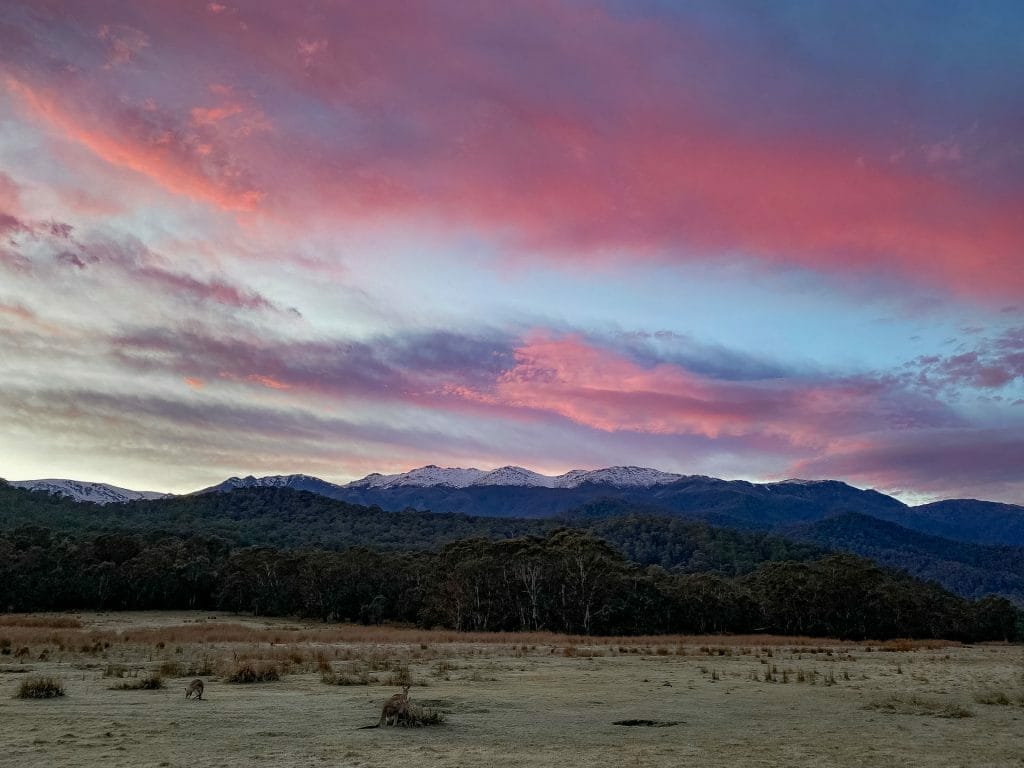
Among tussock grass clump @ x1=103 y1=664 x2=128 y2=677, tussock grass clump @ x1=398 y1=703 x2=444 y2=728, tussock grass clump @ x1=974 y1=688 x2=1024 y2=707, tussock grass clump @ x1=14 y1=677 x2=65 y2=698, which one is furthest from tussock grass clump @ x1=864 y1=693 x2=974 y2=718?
tussock grass clump @ x1=103 y1=664 x2=128 y2=677

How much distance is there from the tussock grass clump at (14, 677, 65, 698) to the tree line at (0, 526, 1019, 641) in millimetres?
63732

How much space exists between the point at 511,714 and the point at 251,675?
10844 mm

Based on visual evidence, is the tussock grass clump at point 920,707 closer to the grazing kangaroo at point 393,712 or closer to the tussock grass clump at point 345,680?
the grazing kangaroo at point 393,712

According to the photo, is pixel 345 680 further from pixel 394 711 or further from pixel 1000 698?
pixel 1000 698

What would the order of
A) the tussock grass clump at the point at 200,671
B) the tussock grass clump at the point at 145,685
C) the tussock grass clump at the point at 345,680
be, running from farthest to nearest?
the tussock grass clump at the point at 200,671, the tussock grass clump at the point at 345,680, the tussock grass clump at the point at 145,685

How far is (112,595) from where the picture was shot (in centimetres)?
10275

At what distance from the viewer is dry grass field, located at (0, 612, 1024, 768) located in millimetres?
12156

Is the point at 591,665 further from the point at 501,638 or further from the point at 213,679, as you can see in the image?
the point at 501,638

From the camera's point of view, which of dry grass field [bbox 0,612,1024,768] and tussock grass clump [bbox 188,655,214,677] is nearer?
dry grass field [bbox 0,612,1024,768]

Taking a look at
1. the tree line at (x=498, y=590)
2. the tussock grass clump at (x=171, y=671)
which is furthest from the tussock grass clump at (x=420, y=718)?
the tree line at (x=498, y=590)

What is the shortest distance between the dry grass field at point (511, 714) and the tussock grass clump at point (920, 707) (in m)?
0.05

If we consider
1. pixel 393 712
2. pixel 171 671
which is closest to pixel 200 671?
pixel 171 671

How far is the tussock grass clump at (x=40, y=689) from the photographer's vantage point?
17969 mm

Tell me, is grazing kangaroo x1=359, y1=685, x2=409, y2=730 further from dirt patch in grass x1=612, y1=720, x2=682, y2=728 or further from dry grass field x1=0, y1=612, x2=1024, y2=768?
dirt patch in grass x1=612, y1=720, x2=682, y2=728
